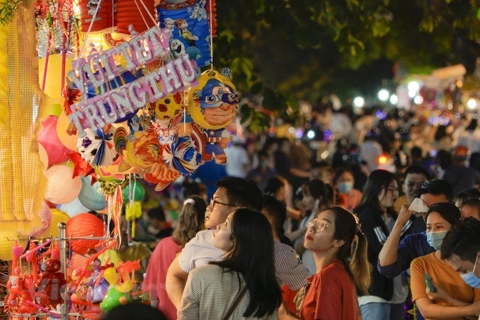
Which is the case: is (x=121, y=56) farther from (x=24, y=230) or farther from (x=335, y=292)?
(x=335, y=292)

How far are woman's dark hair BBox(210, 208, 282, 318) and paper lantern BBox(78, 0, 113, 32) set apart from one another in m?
1.93

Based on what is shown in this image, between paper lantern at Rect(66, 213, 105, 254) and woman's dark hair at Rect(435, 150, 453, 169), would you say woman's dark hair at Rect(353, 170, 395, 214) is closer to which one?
paper lantern at Rect(66, 213, 105, 254)

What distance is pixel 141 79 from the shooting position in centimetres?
602

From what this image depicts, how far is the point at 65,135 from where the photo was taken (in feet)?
21.7

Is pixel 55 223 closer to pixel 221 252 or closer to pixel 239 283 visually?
pixel 221 252

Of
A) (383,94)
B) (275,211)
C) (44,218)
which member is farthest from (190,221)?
(383,94)

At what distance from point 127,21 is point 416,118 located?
27.5 m

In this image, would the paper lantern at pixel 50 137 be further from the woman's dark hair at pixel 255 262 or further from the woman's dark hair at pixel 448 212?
the woman's dark hair at pixel 448 212

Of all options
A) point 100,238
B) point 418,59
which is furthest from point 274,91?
point 100,238

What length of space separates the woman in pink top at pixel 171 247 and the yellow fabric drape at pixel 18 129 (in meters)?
1.93

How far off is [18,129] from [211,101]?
3.77 ft

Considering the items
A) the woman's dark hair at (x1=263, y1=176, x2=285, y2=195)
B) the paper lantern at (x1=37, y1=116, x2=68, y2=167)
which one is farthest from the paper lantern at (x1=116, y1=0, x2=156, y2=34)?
the woman's dark hair at (x1=263, y1=176, x2=285, y2=195)

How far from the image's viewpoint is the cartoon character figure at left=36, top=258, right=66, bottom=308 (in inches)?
252

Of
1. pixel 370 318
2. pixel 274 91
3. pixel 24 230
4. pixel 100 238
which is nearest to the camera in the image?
pixel 24 230
